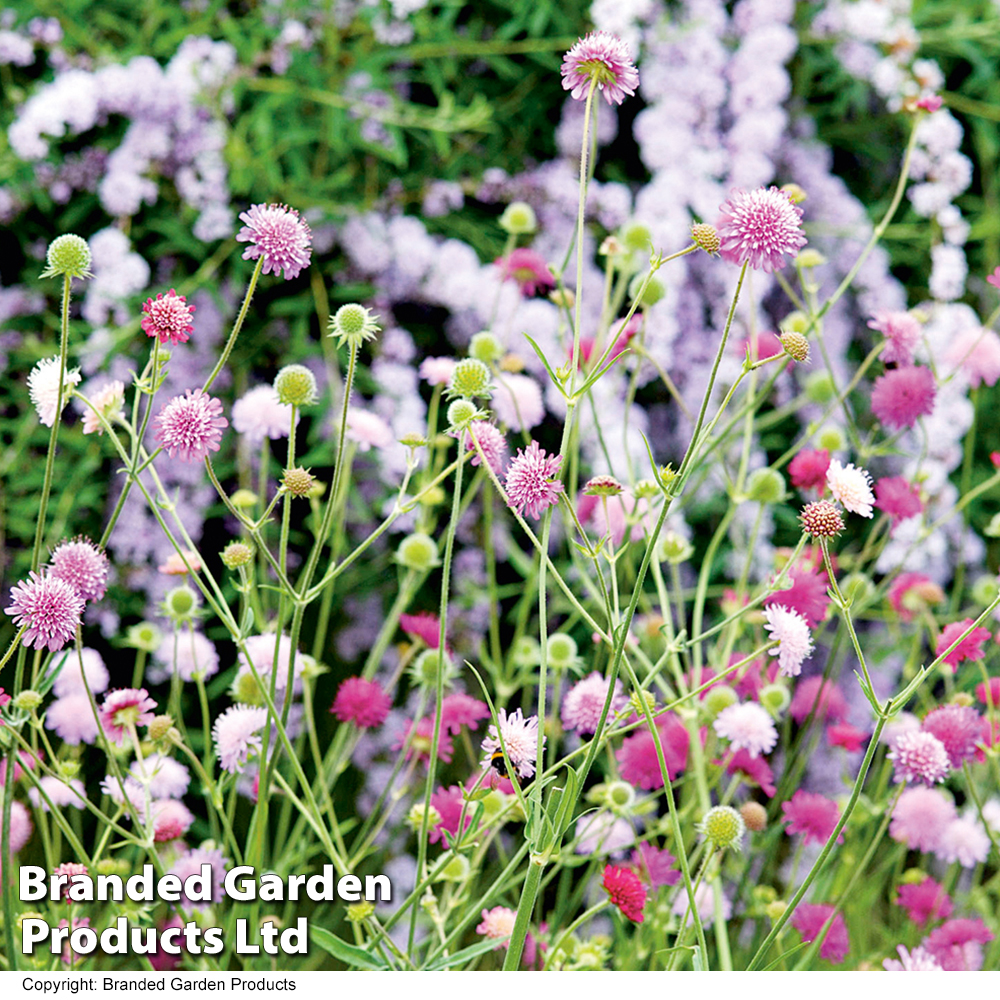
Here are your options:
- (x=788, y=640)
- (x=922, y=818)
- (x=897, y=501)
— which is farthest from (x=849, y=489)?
(x=922, y=818)

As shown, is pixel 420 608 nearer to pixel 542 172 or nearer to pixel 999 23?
pixel 542 172

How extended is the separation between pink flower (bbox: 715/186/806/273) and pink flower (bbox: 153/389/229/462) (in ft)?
1.02

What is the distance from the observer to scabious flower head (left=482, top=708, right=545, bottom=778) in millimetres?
591

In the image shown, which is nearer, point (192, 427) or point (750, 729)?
point (192, 427)

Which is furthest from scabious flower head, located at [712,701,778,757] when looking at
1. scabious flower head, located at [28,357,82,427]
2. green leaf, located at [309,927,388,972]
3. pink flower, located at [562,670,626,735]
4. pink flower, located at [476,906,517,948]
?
scabious flower head, located at [28,357,82,427]

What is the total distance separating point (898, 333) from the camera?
837 mm

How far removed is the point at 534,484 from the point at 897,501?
18.1 inches

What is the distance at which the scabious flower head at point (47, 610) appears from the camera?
58 cm

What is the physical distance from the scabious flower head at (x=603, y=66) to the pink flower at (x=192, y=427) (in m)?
0.28

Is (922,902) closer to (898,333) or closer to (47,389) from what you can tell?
(898,333)

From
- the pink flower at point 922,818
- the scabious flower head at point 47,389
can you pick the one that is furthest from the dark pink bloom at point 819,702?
the scabious flower head at point 47,389

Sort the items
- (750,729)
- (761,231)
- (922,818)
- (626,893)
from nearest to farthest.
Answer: (761,231) < (626,893) < (750,729) < (922,818)

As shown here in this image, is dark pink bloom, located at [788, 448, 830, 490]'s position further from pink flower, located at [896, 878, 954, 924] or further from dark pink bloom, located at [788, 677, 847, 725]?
pink flower, located at [896, 878, 954, 924]

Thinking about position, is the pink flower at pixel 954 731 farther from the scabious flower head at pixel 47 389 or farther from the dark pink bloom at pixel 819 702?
the scabious flower head at pixel 47 389
